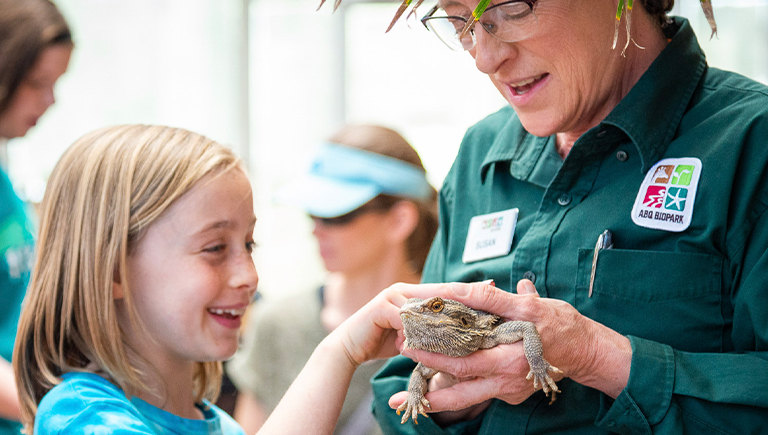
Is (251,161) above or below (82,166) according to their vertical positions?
below

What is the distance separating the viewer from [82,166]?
185cm

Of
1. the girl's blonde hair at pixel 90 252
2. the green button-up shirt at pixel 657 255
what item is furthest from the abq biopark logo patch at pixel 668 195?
the girl's blonde hair at pixel 90 252

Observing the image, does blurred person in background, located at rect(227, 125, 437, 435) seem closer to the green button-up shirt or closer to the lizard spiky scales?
the green button-up shirt

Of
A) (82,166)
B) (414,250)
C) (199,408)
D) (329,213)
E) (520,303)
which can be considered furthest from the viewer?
(414,250)

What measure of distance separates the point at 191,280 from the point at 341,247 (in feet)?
4.63

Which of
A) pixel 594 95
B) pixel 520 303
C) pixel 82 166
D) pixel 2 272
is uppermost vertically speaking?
pixel 594 95

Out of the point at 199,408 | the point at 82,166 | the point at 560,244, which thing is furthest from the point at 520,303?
the point at 82,166

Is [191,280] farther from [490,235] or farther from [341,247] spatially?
[341,247]

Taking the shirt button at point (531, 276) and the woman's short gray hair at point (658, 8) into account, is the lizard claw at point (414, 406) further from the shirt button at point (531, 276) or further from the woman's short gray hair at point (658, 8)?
the woman's short gray hair at point (658, 8)

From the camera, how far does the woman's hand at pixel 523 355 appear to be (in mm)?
1419

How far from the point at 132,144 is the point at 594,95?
4.18 feet

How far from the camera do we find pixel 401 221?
3258 mm

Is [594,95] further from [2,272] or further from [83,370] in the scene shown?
[2,272]

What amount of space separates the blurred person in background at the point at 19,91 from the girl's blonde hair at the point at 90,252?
29.0 inches
